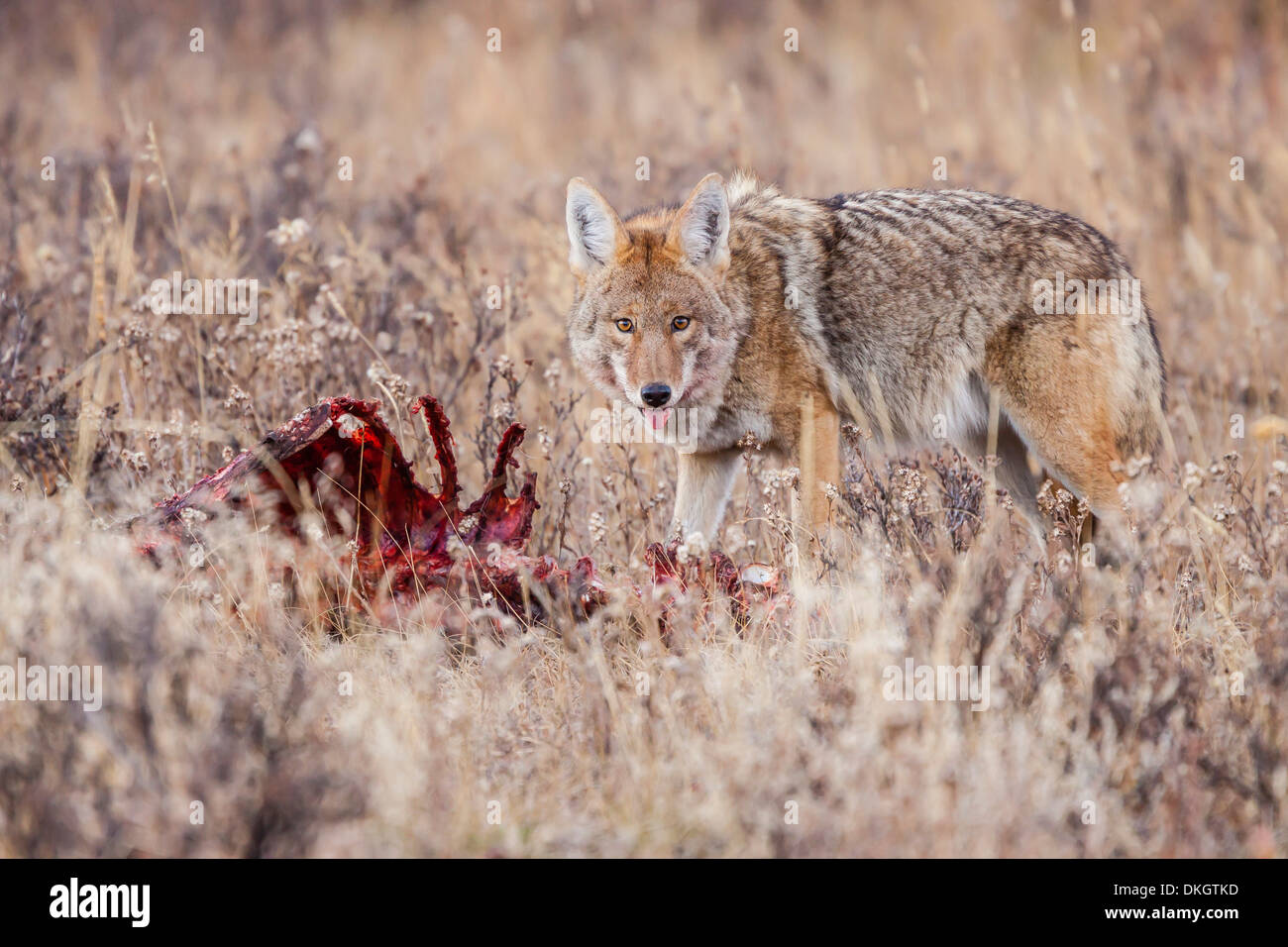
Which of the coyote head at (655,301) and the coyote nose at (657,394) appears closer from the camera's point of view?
the coyote nose at (657,394)

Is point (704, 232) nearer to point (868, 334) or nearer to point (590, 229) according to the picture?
point (590, 229)

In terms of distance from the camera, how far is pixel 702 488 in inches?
223

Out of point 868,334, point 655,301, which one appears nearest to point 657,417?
point 655,301

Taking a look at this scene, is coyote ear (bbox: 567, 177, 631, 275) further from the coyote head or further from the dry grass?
the dry grass

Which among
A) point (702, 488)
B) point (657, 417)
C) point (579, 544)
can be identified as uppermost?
point (657, 417)

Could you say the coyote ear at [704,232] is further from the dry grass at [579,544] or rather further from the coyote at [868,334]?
the dry grass at [579,544]

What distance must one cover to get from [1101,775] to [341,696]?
217 centimetres

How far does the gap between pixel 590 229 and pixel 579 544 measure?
1.36 metres

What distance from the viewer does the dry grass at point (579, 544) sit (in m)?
3.08

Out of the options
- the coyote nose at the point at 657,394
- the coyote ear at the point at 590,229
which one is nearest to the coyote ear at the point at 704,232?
the coyote ear at the point at 590,229

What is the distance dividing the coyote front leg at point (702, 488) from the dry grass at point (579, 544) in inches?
6.6

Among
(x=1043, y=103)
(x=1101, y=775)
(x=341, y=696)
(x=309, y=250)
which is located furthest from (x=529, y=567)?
(x=1043, y=103)

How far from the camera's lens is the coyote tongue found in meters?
5.21

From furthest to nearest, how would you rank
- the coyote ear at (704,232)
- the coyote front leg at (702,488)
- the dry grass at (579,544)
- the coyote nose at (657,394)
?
the coyote front leg at (702,488)
the coyote ear at (704,232)
the coyote nose at (657,394)
the dry grass at (579,544)
